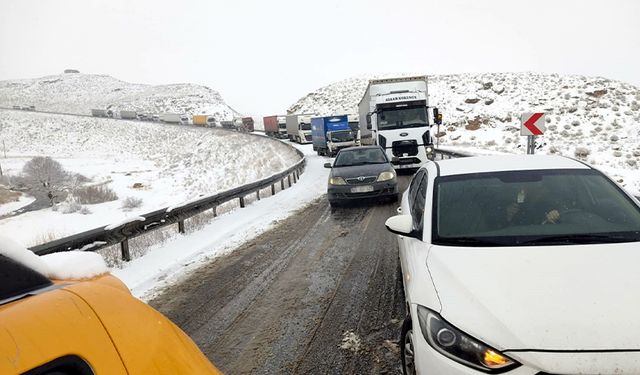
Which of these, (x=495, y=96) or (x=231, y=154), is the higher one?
(x=495, y=96)

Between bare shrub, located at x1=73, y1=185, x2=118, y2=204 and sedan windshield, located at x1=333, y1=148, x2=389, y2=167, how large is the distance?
865 inches

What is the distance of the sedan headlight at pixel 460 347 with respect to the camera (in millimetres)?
2193

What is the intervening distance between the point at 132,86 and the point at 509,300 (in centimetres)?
19408

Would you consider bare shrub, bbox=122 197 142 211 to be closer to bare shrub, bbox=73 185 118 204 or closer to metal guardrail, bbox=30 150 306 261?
bare shrub, bbox=73 185 118 204

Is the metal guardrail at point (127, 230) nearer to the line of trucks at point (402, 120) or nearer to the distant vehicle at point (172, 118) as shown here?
the line of trucks at point (402, 120)

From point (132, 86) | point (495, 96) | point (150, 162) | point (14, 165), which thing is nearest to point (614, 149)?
point (495, 96)

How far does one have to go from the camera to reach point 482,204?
361cm

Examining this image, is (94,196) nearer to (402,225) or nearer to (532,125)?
(532,125)

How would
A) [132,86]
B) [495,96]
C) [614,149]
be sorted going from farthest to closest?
[132,86]
[495,96]
[614,149]

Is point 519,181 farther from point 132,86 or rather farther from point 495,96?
point 132,86

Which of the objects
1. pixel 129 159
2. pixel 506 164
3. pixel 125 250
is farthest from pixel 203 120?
pixel 506 164

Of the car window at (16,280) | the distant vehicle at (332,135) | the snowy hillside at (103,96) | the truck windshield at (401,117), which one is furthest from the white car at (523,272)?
the snowy hillside at (103,96)

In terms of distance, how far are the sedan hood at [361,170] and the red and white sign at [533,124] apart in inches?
167

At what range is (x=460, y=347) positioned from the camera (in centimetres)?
233
